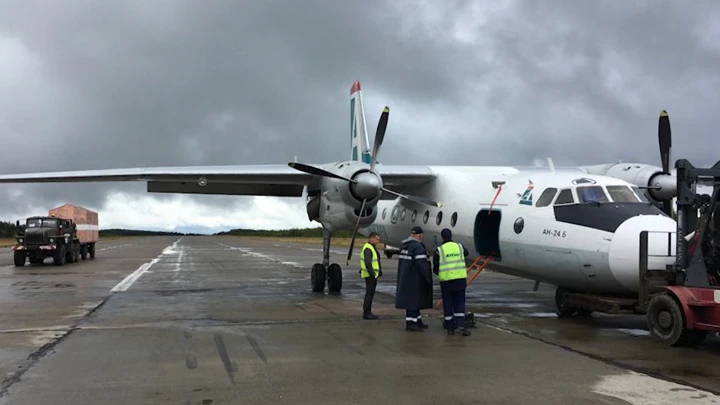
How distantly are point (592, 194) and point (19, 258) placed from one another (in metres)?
26.2

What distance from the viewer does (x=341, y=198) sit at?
1404 cm

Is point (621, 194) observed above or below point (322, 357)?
above

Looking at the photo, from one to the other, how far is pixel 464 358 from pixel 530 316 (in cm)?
425

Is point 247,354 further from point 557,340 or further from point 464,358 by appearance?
point 557,340

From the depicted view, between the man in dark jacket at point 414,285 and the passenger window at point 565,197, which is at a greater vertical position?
the passenger window at point 565,197

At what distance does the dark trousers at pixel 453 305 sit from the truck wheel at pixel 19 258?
24.6 meters

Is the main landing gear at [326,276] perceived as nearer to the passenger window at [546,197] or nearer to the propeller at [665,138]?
the passenger window at [546,197]

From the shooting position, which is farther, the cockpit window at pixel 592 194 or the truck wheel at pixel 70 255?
the truck wheel at pixel 70 255

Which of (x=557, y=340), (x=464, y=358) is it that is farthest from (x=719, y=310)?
(x=464, y=358)

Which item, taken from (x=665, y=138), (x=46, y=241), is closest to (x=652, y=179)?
(x=665, y=138)

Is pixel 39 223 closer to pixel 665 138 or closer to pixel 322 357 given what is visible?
pixel 322 357

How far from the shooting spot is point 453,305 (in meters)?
9.35

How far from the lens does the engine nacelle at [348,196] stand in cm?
1341

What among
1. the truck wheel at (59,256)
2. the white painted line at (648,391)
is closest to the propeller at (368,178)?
the white painted line at (648,391)
